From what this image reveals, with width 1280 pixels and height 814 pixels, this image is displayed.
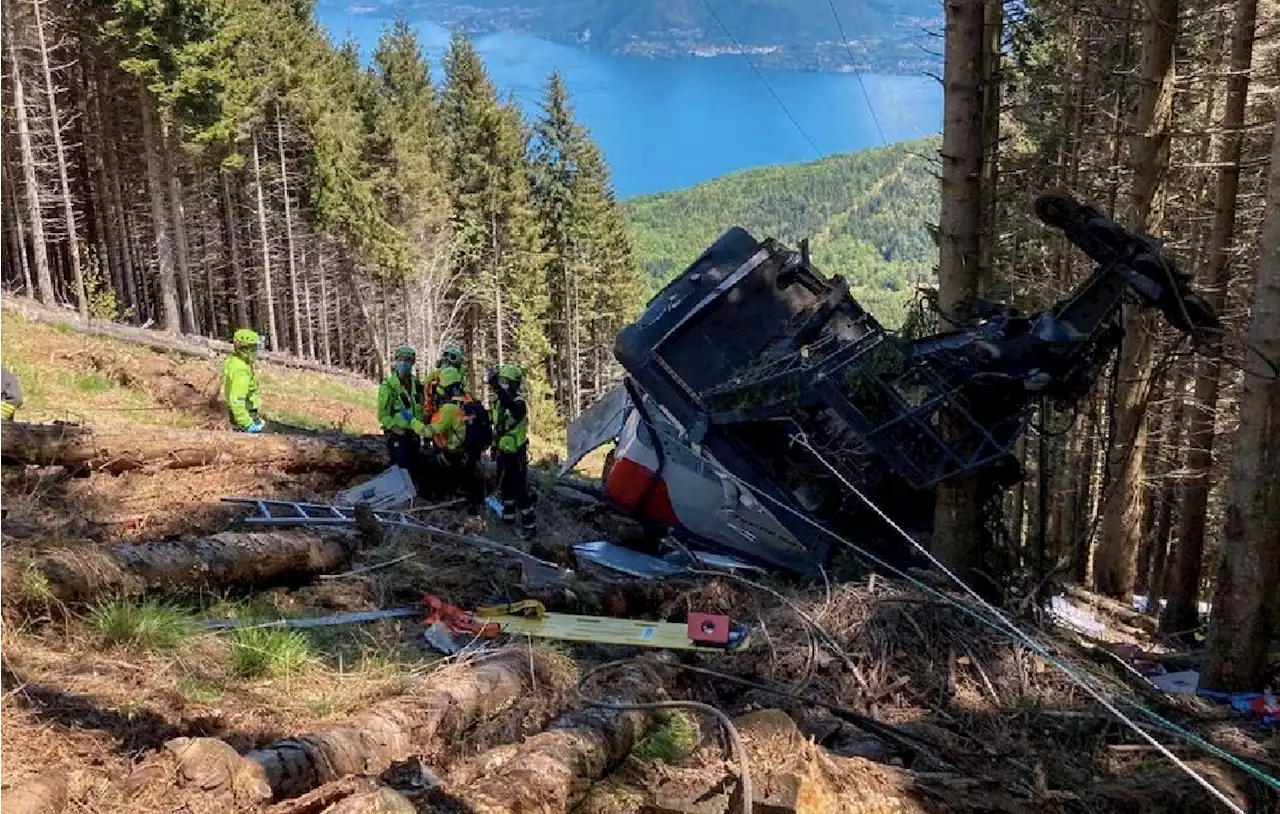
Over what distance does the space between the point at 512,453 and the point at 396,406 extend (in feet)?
4.27

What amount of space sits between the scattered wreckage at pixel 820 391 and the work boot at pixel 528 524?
0.96 metres

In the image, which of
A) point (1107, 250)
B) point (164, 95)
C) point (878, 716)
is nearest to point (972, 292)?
point (1107, 250)

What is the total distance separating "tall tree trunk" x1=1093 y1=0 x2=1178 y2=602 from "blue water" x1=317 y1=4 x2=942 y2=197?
25.9 m

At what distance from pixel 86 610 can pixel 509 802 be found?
9.52 feet

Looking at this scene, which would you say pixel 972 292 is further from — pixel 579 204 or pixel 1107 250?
pixel 579 204

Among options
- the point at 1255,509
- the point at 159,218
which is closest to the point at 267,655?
the point at 1255,509

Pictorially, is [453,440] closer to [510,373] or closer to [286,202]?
[510,373]

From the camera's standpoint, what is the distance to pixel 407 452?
10.1 metres

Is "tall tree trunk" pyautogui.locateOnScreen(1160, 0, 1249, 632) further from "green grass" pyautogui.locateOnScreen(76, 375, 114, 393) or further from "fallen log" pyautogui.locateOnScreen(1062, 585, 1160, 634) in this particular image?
"green grass" pyautogui.locateOnScreen(76, 375, 114, 393)

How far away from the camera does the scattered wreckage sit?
719 cm

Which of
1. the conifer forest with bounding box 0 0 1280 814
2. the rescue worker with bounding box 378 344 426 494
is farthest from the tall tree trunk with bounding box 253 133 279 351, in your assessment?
the rescue worker with bounding box 378 344 426 494

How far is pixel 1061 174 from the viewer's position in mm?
16391

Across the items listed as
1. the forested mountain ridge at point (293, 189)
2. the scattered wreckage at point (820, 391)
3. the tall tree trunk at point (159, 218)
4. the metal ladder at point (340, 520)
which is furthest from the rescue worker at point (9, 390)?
the tall tree trunk at point (159, 218)

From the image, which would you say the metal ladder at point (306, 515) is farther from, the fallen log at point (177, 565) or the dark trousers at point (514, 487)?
the dark trousers at point (514, 487)
